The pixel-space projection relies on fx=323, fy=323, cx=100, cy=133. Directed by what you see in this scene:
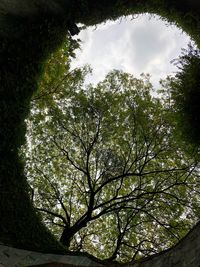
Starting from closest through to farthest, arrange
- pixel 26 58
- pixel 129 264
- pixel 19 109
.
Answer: pixel 129 264
pixel 19 109
pixel 26 58

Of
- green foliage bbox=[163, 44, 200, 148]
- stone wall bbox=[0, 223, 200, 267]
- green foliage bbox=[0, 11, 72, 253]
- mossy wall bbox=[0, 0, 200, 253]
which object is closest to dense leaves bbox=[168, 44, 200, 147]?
green foliage bbox=[163, 44, 200, 148]

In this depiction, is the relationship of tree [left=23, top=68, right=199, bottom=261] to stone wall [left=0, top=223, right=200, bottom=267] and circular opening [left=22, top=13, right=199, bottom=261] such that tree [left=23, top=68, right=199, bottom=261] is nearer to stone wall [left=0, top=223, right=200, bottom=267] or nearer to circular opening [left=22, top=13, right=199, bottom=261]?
circular opening [left=22, top=13, right=199, bottom=261]

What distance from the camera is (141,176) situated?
1664 centimetres

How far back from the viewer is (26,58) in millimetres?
9883

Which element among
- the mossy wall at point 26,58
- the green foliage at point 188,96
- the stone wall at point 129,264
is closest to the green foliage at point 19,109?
the mossy wall at point 26,58

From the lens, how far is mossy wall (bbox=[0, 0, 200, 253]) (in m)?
8.94

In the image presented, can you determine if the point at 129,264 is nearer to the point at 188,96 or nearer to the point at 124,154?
the point at 188,96

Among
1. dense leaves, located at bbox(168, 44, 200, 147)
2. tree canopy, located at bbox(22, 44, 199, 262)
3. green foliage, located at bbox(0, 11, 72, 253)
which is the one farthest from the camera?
tree canopy, located at bbox(22, 44, 199, 262)

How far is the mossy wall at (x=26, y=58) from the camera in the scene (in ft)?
29.3

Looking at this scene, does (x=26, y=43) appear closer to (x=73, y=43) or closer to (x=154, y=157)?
(x=73, y=43)

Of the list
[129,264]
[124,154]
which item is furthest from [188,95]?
[124,154]

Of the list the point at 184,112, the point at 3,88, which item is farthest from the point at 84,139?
the point at 184,112

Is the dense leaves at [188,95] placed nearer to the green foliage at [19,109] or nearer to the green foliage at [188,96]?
the green foliage at [188,96]

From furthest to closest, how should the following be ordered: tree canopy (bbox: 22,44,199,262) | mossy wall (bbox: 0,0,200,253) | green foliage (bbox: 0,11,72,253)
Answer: tree canopy (bbox: 22,44,199,262), mossy wall (bbox: 0,0,200,253), green foliage (bbox: 0,11,72,253)
